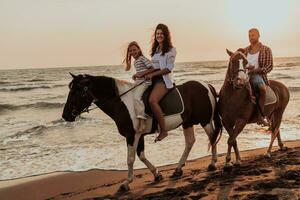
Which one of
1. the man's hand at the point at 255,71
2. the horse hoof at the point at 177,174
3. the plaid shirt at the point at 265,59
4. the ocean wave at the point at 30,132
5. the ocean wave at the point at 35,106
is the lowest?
the ocean wave at the point at 35,106

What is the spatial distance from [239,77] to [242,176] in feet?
5.18

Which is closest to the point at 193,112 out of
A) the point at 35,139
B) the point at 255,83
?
the point at 255,83

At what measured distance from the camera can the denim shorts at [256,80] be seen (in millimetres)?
7895

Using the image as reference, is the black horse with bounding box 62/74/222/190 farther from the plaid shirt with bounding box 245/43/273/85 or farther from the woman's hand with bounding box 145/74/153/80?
the plaid shirt with bounding box 245/43/273/85

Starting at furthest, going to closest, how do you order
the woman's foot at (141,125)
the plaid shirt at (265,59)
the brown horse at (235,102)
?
the plaid shirt at (265,59)
the woman's foot at (141,125)
the brown horse at (235,102)

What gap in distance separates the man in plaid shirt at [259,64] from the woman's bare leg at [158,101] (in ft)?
5.13

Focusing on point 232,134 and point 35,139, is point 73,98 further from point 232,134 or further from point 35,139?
point 35,139

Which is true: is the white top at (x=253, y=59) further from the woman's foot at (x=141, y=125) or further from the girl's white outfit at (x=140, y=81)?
the woman's foot at (x=141, y=125)

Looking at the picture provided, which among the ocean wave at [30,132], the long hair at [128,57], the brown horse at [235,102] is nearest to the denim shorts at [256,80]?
the brown horse at [235,102]

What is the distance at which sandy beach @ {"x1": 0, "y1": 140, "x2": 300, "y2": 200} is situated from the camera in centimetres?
600

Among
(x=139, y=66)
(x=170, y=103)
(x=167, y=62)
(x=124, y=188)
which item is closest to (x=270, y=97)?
(x=170, y=103)

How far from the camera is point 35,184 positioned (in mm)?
9008

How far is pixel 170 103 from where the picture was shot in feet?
25.2

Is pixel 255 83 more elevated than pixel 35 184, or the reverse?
pixel 255 83
